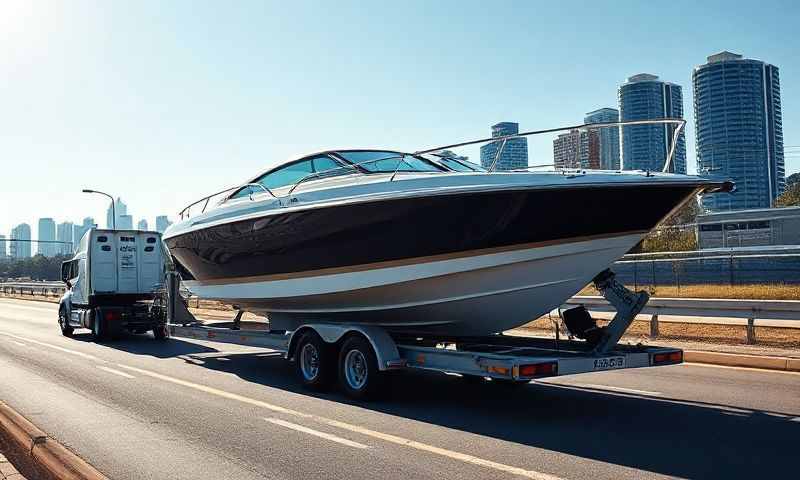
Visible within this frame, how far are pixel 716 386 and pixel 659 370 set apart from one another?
5.38ft

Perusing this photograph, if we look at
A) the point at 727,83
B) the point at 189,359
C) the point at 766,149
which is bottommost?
the point at 189,359

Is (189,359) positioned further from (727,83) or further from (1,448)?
(727,83)

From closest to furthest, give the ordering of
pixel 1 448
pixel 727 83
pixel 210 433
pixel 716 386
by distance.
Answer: pixel 1 448 < pixel 210 433 < pixel 716 386 < pixel 727 83

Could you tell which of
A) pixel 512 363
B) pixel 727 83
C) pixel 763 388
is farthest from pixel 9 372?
pixel 727 83

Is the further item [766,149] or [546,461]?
[766,149]

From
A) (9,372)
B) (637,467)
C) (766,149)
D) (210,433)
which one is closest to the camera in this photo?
(637,467)

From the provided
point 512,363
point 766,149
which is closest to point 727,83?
point 766,149

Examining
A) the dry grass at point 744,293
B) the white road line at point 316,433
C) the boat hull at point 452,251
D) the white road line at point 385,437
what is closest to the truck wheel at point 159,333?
the white road line at point 385,437

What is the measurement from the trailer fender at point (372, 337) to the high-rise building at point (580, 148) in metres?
2.81

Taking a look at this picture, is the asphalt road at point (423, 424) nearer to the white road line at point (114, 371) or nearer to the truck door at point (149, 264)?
the white road line at point (114, 371)

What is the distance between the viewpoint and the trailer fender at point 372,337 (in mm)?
7902

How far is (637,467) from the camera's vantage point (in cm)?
523

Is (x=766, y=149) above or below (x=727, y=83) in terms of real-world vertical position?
below

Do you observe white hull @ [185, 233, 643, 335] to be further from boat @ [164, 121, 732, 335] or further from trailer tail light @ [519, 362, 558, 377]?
trailer tail light @ [519, 362, 558, 377]
